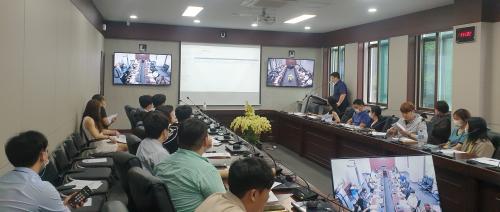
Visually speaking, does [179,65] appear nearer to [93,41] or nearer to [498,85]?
[93,41]

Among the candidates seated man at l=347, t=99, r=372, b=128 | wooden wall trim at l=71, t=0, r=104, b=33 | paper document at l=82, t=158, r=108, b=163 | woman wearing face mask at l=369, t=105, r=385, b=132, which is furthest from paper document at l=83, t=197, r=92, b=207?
seated man at l=347, t=99, r=372, b=128

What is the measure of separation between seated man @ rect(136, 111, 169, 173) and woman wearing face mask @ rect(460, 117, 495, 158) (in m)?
2.82

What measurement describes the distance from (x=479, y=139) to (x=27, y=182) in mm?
3778

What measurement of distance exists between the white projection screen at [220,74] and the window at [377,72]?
265cm

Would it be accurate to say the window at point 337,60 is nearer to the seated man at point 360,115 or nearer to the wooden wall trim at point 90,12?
the seated man at point 360,115

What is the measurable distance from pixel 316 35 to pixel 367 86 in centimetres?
230

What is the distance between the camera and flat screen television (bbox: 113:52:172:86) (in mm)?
9094

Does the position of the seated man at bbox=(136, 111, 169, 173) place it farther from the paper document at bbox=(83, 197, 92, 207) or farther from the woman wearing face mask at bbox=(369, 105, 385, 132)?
the woman wearing face mask at bbox=(369, 105, 385, 132)

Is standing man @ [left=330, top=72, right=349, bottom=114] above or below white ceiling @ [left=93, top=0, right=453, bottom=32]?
below

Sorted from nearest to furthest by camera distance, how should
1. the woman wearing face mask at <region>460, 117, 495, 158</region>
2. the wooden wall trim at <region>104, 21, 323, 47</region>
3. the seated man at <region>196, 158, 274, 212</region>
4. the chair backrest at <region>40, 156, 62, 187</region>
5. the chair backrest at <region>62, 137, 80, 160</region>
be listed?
the seated man at <region>196, 158, 274, 212</region> → the chair backrest at <region>40, 156, 62, 187</region> → the woman wearing face mask at <region>460, 117, 495, 158</region> → the chair backrest at <region>62, 137, 80, 160</region> → the wooden wall trim at <region>104, 21, 323, 47</region>

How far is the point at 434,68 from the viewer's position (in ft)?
22.7

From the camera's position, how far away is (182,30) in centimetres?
940

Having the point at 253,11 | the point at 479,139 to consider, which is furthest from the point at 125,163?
the point at 253,11

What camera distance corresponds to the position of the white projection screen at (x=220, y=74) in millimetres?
9555
